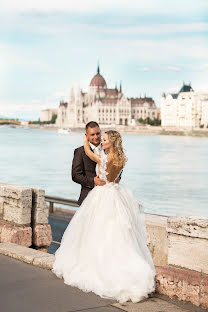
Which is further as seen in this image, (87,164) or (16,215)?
(16,215)

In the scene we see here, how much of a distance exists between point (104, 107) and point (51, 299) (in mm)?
178751

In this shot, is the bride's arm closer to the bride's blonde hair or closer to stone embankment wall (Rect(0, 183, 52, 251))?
the bride's blonde hair

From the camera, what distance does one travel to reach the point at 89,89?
198m

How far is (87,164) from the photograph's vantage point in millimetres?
5141

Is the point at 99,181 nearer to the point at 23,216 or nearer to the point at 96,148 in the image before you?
the point at 96,148

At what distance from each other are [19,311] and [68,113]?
193425mm

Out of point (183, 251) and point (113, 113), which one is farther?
point (113, 113)

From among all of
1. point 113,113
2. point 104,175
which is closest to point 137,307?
point 104,175

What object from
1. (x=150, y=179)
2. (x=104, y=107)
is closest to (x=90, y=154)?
(x=150, y=179)

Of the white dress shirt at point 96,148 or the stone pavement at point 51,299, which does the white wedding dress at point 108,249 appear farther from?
the white dress shirt at point 96,148

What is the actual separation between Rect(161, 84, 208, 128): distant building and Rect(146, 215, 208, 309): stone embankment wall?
5890 inches

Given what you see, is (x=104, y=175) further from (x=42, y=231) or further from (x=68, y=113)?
(x=68, y=113)

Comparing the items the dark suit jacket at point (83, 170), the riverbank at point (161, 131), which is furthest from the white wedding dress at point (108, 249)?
the riverbank at point (161, 131)

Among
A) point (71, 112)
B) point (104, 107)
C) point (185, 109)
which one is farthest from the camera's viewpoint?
point (71, 112)
